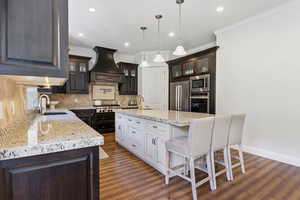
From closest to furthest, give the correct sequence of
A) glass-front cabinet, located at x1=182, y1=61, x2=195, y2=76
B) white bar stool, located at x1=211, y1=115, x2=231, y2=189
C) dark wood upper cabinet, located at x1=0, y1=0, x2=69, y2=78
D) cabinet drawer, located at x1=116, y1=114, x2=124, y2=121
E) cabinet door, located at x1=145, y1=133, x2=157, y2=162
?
dark wood upper cabinet, located at x1=0, y1=0, x2=69, y2=78, white bar stool, located at x1=211, y1=115, x2=231, y2=189, cabinet door, located at x1=145, y1=133, x2=157, y2=162, cabinet drawer, located at x1=116, y1=114, x2=124, y2=121, glass-front cabinet, located at x1=182, y1=61, x2=195, y2=76

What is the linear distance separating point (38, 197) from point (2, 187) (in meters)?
Result: 0.19

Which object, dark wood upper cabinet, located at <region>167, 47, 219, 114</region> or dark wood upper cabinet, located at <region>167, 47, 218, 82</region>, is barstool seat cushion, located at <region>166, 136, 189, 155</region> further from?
dark wood upper cabinet, located at <region>167, 47, 218, 82</region>

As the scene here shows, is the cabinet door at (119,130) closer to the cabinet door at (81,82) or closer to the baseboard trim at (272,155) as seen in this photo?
the cabinet door at (81,82)

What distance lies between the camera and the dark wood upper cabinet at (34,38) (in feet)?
2.71

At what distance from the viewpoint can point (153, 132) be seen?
2459mm

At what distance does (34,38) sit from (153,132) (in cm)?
195

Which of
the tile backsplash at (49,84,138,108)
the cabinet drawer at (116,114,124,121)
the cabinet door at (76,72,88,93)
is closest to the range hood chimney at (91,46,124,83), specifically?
the cabinet door at (76,72,88,93)

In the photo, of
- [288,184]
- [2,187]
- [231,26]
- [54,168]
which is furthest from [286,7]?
[2,187]

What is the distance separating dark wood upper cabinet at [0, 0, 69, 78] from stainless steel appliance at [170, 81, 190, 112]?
12.8 ft

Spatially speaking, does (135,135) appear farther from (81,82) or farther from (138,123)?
(81,82)

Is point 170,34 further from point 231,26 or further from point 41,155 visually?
point 41,155

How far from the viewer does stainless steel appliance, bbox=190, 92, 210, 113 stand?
13.2ft

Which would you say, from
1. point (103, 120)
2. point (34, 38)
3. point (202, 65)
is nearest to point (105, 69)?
point (103, 120)

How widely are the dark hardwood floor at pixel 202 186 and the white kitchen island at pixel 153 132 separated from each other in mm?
227
